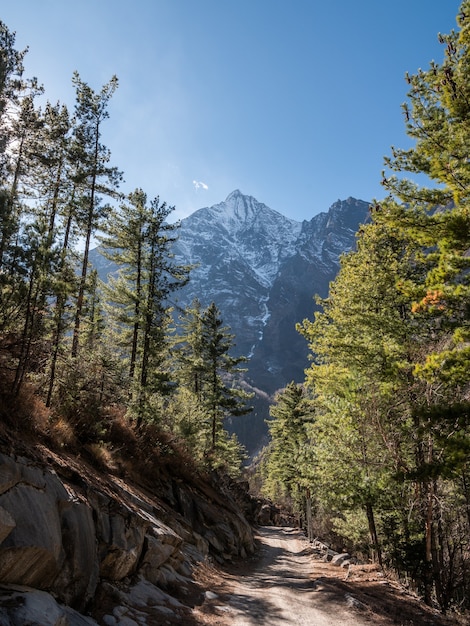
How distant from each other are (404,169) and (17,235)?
9.42 m

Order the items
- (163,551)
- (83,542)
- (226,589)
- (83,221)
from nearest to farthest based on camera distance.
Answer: (83,542)
(163,551)
(226,589)
(83,221)

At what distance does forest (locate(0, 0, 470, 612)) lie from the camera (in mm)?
7570

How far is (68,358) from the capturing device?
10.8 m

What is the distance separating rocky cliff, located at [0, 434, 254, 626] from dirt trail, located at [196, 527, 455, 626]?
3.03 feet

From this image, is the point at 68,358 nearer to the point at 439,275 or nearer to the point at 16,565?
the point at 16,565

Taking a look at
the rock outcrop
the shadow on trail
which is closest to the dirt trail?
the shadow on trail

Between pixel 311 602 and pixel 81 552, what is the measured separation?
6.35 m

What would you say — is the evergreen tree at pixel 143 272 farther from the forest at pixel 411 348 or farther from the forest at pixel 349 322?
the forest at pixel 411 348

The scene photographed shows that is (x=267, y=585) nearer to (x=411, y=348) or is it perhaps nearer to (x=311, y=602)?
(x=311, y=602)

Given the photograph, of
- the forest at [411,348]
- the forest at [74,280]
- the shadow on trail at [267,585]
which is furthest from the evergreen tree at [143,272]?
the shadow on trail at [267,585]

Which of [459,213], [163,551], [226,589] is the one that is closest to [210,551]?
[226,589]

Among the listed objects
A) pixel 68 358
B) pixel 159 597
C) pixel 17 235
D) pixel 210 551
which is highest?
pixel 17 235

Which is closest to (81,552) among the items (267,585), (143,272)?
(267,585)

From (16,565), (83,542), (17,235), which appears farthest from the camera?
(17,235)
